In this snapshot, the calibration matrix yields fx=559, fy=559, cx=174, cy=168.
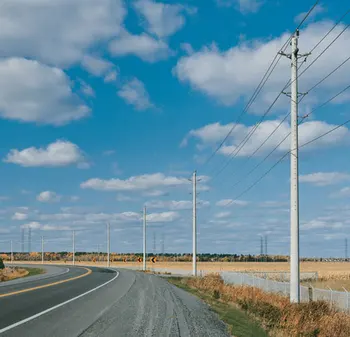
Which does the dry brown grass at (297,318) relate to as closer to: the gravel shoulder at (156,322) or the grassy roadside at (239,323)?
the grassy roadside at (239,323)

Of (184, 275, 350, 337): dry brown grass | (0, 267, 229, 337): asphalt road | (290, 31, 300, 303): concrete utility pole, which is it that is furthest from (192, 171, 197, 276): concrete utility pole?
(290, 31, 300, 303): concrete utility pole

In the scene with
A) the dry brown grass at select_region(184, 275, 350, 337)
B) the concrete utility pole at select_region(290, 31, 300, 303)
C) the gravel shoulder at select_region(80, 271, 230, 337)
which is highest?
the concrete utility pole at select_region(290, 31, 300, 303)

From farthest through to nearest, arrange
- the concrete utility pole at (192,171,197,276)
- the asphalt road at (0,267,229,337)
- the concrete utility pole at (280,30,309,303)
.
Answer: the concrete utility pole at (192,171,197,276)
the concrete utility pole at (280,30,309,303)
the asphalt road at (0,267,229,337)

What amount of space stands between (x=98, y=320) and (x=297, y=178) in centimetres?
1000

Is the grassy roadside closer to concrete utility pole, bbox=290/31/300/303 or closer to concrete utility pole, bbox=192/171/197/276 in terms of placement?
concrete utility pole, bbox=290/31/300/303

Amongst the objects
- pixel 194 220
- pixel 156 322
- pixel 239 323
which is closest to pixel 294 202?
pixel 239 323

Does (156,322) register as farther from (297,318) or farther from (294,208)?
(294,208)

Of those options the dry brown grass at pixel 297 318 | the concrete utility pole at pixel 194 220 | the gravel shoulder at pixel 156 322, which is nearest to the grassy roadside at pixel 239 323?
the gravel shoulder at pixel 156 322

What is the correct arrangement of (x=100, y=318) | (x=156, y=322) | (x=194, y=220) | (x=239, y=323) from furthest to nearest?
(x=194, y=220) → (x=239, y=323) → (x=100, y=318) → (x=156, y=322)

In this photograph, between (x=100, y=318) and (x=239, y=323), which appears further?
(x=239, y=323)

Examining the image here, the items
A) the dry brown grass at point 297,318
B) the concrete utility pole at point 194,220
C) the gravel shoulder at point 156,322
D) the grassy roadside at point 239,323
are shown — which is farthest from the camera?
the concrete utility pole at point 194,220

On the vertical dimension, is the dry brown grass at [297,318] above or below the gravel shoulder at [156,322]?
below

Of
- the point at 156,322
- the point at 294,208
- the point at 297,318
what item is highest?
the point at 294,208

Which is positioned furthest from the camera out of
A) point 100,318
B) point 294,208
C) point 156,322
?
point 294,208
